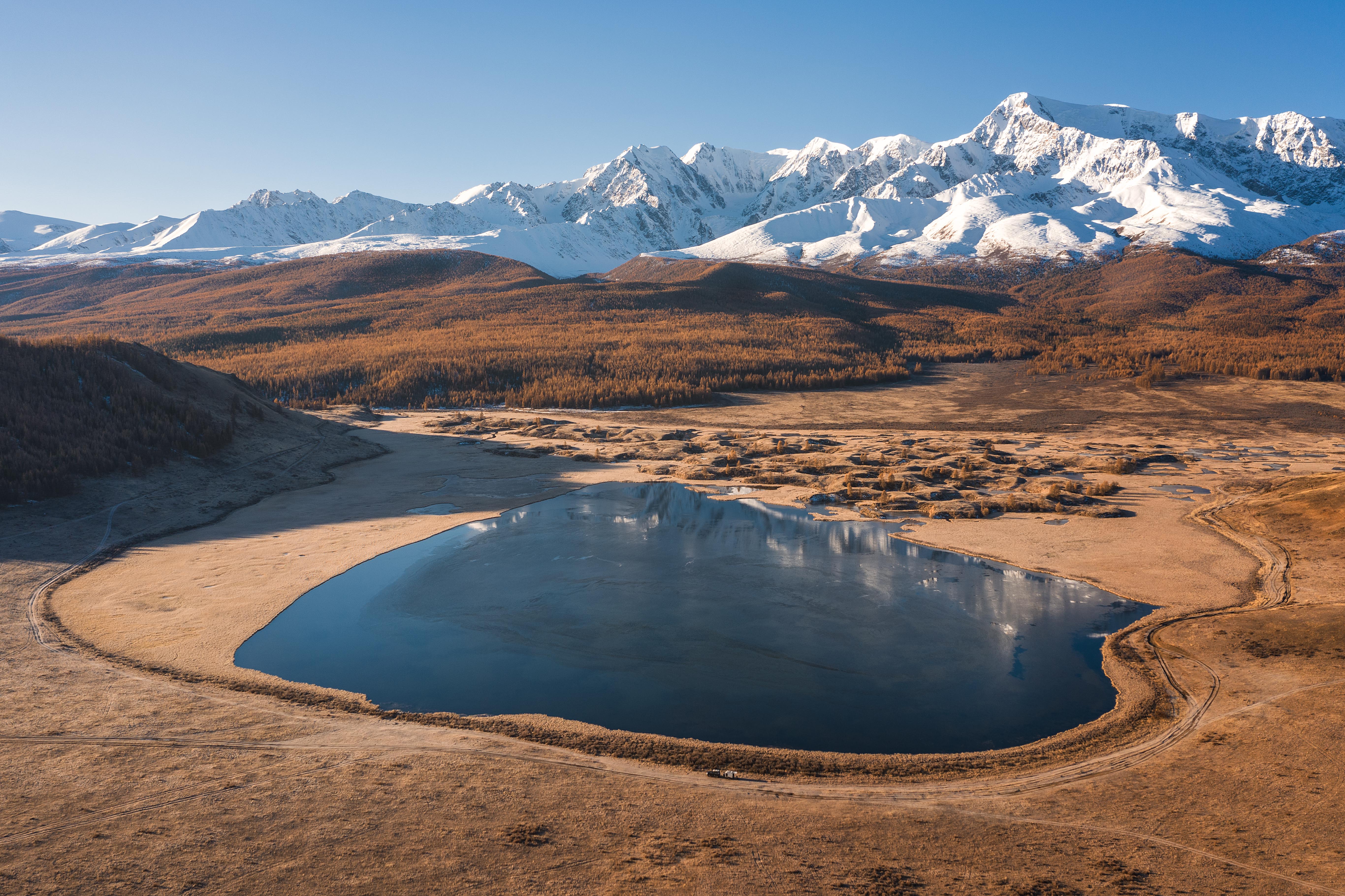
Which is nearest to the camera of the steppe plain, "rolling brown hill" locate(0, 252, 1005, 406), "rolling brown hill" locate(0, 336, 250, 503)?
the steppe plain

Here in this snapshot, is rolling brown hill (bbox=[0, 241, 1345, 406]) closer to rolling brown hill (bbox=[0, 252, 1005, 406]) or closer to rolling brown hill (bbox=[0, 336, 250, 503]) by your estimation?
rolling brown hill (bbox=[0, 252, 1005, 406])

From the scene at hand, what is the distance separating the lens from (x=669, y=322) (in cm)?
7300

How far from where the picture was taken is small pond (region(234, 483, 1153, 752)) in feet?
28.5

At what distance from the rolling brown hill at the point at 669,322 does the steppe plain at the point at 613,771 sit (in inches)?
1207

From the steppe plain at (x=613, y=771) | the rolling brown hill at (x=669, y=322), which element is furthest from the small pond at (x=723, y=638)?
the rolling brown hill at (x=669, y=322)

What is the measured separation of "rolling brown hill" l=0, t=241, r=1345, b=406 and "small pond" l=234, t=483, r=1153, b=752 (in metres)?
28.5

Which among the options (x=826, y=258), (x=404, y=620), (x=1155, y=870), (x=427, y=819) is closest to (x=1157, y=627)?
(x=1155, y=870)

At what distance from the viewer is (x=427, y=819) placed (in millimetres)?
5961

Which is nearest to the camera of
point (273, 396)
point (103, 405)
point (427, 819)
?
point (427, 819)

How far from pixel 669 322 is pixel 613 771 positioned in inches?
2674

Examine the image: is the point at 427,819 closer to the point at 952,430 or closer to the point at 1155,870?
the point at 1155,870

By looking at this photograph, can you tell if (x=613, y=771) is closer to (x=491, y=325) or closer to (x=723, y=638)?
(x=723, y=638)

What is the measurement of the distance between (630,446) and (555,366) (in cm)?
2409

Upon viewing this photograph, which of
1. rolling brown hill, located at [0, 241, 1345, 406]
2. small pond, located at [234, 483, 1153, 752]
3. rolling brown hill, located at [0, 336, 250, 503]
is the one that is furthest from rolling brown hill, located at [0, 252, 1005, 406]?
small pond, located at [234, 483, 1153, 752]
